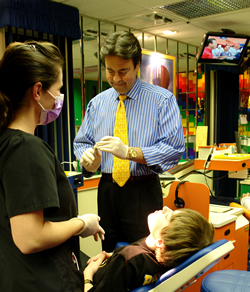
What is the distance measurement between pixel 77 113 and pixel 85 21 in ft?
4.00

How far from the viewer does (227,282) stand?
1.45 metres

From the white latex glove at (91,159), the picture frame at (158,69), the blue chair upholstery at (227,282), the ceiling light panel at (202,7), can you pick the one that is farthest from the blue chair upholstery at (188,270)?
the picture frame at (158,69)

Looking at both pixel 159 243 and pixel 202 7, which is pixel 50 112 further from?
pixel 202 7

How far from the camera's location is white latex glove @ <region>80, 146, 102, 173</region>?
62.9 inches

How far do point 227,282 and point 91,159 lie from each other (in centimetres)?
89

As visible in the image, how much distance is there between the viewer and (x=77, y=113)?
4336 millimetres

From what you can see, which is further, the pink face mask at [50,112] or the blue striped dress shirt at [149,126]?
the blue striped dress shirt at [149,126]

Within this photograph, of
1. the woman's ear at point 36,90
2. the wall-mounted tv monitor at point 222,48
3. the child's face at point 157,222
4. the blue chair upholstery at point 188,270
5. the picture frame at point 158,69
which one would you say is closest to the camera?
the woman's ear at point 36,90

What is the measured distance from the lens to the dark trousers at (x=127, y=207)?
1.69 m

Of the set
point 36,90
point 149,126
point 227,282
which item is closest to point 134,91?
point 149,126

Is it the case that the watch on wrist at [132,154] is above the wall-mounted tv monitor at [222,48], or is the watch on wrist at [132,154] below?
below

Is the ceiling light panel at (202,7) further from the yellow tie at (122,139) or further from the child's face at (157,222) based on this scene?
the child's face at (157,222)

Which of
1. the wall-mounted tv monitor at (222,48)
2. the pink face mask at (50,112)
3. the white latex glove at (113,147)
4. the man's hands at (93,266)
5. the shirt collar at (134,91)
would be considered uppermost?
the wall-mounted tv monitor at (222,48)

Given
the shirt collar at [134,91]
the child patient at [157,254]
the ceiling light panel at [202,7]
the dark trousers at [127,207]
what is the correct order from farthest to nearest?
the ceiling light panel at [202,7] → the shirt collar at [134,91] → the dark trousers at [127,207] → the child patient at [157,254]
